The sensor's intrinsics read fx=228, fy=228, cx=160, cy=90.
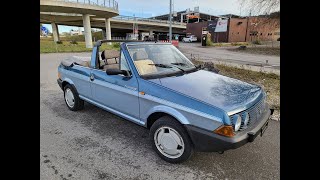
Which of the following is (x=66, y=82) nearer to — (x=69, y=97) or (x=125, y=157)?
(x=69, y=97)

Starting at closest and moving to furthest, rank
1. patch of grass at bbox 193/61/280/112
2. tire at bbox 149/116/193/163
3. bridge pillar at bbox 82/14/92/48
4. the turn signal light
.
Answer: the turn signal light, tire at bbox 149/116/193/163, patch of grass at bbox 193/61/280/112, bridge pillar at bbox 82/14/92/48

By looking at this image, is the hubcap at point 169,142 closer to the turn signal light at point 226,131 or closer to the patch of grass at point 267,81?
the turn signal light at point 226,131

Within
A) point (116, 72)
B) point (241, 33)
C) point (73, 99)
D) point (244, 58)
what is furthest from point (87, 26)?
point (241, 33)

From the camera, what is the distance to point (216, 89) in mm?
3133

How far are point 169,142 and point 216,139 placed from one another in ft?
2.30

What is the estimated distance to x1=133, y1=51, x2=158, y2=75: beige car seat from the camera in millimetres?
3554

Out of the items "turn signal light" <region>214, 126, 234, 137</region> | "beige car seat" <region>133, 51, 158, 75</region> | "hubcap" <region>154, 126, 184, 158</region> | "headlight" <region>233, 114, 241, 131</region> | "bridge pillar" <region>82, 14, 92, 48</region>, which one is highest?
"bridge pillar" <region>82, 14, 92, 48</region>

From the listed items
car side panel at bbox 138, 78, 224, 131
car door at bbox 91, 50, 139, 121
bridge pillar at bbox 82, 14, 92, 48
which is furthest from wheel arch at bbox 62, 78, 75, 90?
bridge pillar at bbox 82, 14, 92, 48

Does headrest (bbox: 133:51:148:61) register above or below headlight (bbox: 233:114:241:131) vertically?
above

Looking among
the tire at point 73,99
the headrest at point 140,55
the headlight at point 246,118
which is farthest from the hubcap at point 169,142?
the tire at point 73,99

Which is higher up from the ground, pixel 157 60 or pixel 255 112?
pixel 157 60

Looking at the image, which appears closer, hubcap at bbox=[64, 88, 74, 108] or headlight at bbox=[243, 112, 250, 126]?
headlight at bbox=[243, 112, 250, 126]

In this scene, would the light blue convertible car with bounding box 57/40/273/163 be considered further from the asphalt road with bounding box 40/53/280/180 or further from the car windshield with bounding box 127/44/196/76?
the asphalt road with bounding box 40/53/280/180
